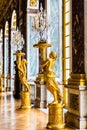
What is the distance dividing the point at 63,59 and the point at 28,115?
2.91 metres

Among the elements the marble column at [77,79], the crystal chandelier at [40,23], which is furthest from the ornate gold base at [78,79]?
the crystal chandelier at [40,23]

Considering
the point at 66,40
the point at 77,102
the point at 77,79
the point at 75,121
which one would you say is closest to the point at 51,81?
the point at 77,79

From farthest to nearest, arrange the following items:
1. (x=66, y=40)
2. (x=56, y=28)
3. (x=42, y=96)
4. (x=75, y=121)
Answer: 1. (x=56, y=28)
2. (x=42, y=96)
3. (x=66, y=40)
4. (x=75, y=121)

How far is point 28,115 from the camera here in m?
10.4

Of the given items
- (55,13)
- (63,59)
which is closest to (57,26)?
(55,13)

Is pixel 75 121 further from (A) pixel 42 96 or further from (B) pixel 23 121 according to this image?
(A) pixel 42 96

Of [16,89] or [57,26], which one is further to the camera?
[16,89]

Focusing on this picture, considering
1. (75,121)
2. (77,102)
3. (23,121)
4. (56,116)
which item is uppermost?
(77,102)

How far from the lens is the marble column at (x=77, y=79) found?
8.05 meters

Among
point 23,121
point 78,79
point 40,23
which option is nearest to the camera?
point 78,79

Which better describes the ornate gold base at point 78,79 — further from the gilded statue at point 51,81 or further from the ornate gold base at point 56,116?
the ornate gold base at point 56,116

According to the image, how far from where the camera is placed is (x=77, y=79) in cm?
830

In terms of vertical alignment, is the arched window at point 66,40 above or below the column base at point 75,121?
above

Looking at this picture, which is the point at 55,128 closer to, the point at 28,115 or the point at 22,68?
the point at 28,115
